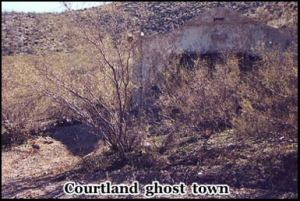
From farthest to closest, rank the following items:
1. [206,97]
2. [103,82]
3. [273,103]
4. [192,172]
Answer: [206,97] → [103,82] → [192,172] → [273,103]

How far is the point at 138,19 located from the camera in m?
10.6

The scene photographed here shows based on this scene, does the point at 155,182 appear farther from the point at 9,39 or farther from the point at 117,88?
the point at 9,39

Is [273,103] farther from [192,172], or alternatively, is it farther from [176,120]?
[176,120]

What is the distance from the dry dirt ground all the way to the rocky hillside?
9.24ft

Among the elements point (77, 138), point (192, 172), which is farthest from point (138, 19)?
point (77, 138)

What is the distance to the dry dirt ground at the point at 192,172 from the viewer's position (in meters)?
7.87

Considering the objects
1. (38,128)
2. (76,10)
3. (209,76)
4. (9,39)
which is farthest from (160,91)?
(9,39)

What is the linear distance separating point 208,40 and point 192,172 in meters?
6.67

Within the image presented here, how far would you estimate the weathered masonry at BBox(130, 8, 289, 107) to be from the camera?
11.3m

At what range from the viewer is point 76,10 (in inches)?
361

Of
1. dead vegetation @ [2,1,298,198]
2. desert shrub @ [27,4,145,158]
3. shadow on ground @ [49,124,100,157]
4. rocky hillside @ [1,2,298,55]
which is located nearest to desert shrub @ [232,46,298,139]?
dead vegetation @ [2,1,298,198]

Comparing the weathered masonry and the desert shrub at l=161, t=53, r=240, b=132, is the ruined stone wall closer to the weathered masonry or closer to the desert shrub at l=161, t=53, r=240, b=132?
the weathered masonry

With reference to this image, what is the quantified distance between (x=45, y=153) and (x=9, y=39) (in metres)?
17.3

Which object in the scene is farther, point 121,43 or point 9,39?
point 9,39
